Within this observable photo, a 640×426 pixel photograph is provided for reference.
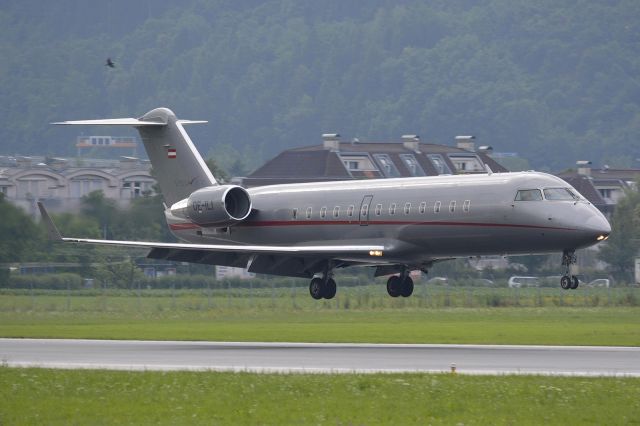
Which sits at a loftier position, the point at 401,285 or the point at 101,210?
the point at 101,210

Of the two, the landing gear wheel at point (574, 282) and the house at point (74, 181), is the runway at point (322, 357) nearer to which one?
the landing gear wheel at point (574, 282)

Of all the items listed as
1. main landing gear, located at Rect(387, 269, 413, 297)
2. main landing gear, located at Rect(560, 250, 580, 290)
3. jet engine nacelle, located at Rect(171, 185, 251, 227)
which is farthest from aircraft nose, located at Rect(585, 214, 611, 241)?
jet engine nacelle, located at Rect(171, 185, 251, 227)

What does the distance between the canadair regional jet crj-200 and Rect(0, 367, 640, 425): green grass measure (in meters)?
11.6

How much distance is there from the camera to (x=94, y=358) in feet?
117

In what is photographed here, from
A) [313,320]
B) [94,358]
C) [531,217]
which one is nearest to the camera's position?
[94,358]

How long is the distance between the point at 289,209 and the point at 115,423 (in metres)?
22.4

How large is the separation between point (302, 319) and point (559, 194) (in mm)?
14851

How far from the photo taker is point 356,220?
143 ft

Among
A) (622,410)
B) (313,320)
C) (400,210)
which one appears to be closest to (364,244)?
(400,210)

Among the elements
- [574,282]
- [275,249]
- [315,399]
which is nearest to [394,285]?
[275,249]

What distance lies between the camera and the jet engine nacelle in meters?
45.3

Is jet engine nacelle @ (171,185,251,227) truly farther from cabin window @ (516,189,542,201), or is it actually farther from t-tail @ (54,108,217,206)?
cabin window @ (516,189,542,201)

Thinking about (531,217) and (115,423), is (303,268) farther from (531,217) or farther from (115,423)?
(115,423)

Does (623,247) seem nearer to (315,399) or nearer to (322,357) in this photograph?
(322,357)
